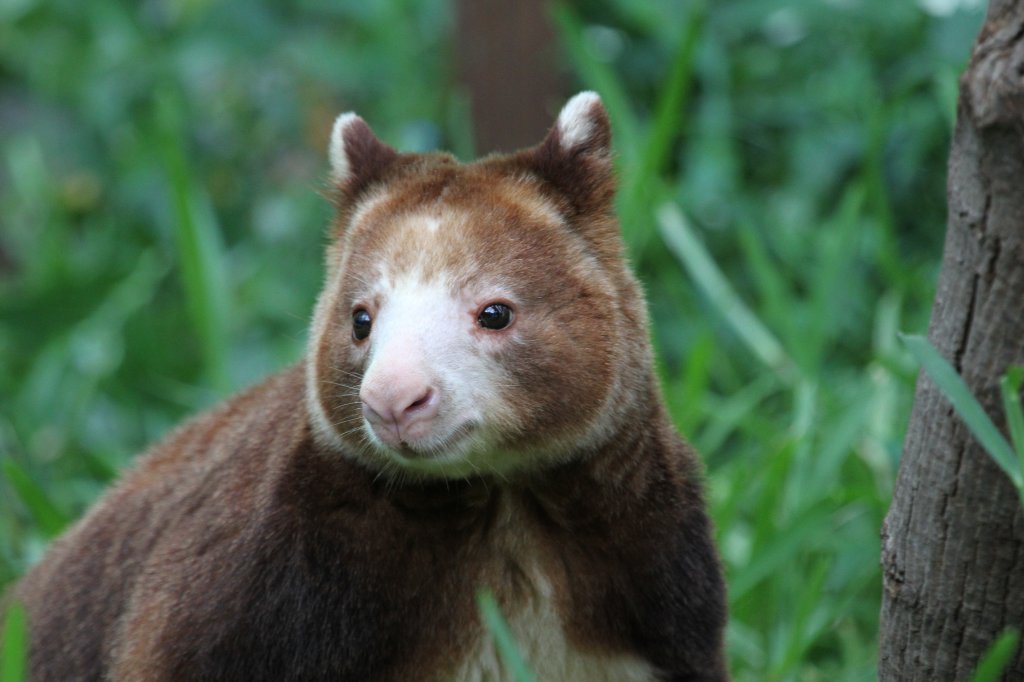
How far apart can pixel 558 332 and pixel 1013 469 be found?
0.95 meters

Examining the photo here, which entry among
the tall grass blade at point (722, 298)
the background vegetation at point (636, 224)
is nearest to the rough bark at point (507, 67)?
the background vegetation at point (636, 224)

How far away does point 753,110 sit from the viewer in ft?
21.5

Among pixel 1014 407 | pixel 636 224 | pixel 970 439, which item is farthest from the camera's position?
pixel 636 224

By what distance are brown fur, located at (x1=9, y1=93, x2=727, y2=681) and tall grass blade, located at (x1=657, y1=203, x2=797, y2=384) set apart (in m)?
2.12

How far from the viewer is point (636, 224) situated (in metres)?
5.21

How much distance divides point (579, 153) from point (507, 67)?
3530 mm

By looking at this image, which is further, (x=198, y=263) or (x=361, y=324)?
(x=198, y=263)

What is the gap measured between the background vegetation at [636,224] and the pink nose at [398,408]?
66.6 inches

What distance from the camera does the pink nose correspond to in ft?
8.37

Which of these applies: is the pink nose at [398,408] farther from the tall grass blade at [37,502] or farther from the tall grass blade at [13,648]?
the tall grass blade at [37,502]

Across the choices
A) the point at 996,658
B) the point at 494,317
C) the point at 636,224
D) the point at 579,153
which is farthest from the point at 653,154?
the point at 996,658

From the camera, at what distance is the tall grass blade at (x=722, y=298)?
5.29 m

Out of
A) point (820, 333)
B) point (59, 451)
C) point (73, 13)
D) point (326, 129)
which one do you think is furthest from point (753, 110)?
point (73, 13)

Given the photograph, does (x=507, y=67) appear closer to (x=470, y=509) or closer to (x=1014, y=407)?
(x=470, y=509)
